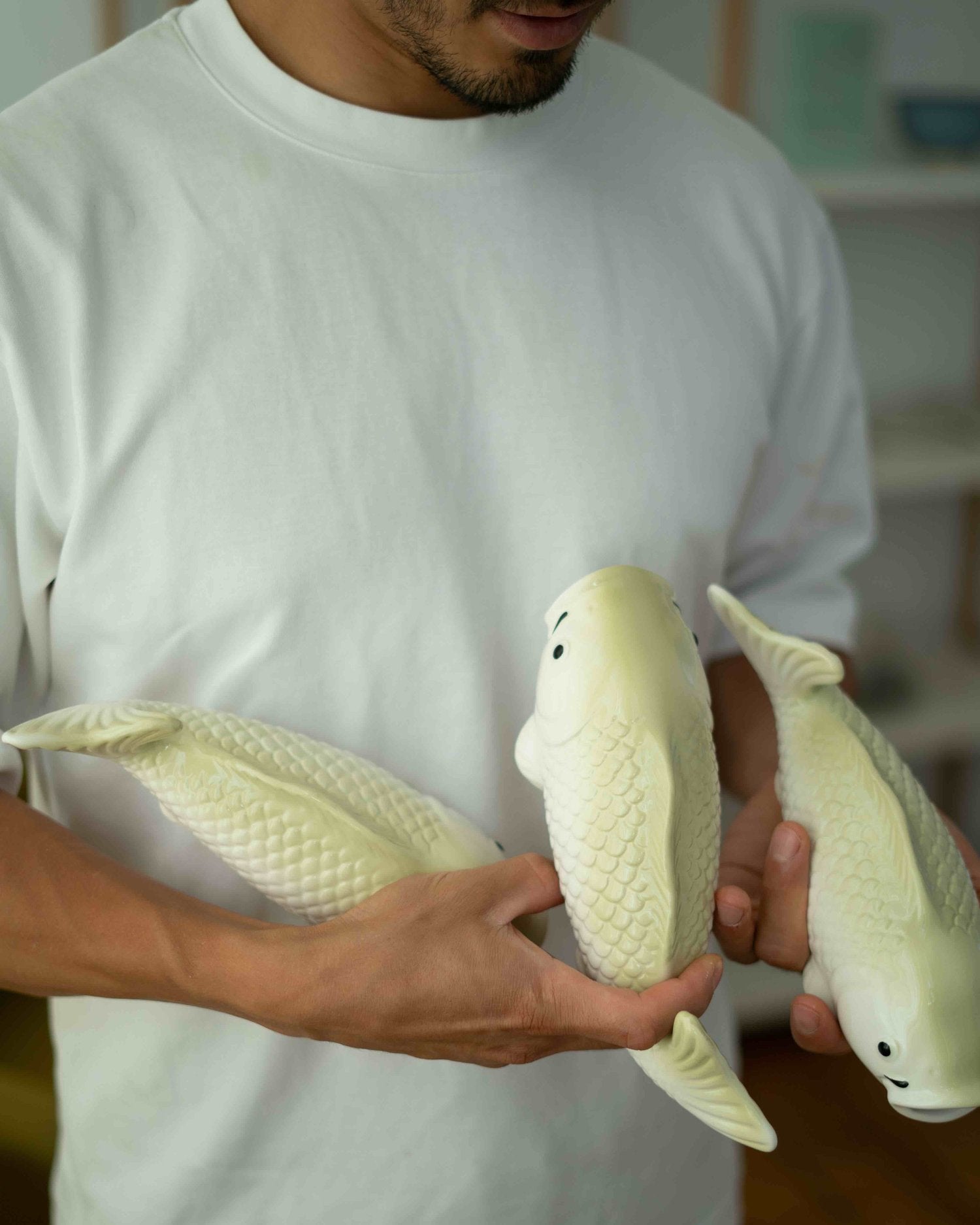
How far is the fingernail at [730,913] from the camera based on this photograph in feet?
2.25

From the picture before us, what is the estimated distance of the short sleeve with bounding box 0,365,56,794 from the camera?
67 centimetres

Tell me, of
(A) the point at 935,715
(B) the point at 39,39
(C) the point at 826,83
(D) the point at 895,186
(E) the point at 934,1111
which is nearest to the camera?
(E) the point at 934,1111

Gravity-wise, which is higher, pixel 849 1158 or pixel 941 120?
pixel 941 120

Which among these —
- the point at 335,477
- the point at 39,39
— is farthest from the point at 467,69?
the point at 39,39

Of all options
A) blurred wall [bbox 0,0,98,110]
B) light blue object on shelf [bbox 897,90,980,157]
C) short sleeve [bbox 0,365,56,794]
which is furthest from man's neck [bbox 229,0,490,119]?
light blue object on shelf [bbox 897,90,980,157]

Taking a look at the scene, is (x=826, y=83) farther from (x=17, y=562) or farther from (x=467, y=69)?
(x=17, y=562)

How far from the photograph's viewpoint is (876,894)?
0.68 metres

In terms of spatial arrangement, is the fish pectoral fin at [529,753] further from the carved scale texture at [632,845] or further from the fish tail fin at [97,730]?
the fish tail fin at [97,730]

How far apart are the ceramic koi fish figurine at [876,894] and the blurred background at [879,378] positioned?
1.27m

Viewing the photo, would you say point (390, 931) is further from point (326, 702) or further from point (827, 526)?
point (827, 526)

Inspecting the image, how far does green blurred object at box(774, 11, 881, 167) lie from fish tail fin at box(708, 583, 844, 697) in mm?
1615

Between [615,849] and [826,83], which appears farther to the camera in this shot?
[826,83]

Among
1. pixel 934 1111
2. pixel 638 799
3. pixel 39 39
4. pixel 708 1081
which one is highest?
pixel 39 39

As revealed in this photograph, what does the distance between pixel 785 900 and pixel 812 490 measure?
0.41m
